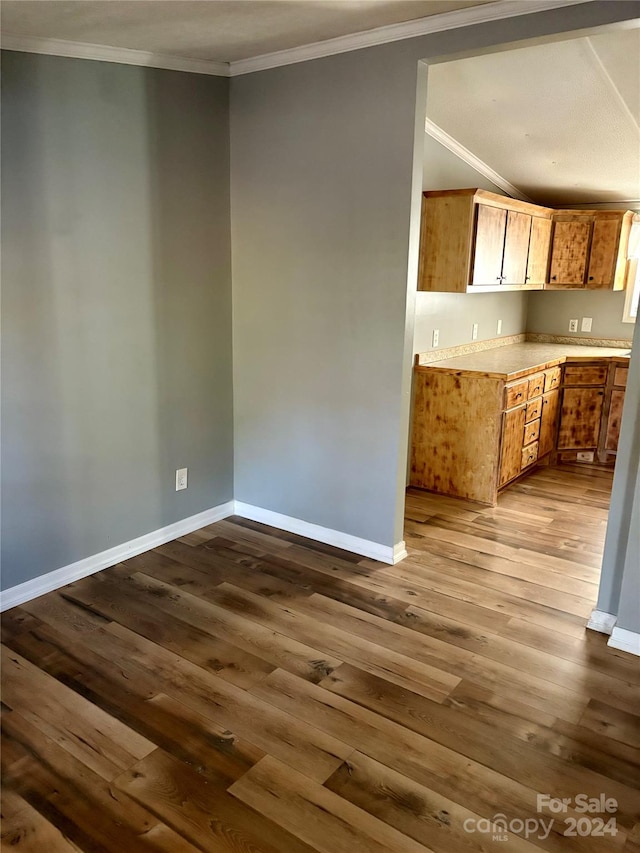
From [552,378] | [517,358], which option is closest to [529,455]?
[552,378]

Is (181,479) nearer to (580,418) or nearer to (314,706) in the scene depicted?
(314,706)

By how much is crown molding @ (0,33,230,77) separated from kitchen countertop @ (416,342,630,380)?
7.30 ft

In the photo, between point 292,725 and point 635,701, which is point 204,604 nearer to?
point 292,725

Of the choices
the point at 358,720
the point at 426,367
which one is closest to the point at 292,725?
the point at 358,720

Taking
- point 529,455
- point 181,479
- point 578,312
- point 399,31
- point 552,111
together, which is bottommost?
point 529,455

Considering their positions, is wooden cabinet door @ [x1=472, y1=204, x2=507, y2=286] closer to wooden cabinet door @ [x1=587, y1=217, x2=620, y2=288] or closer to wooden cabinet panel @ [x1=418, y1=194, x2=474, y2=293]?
wooden cabinet panel @ [x1=418, y1=194, x2=474, y2=293]

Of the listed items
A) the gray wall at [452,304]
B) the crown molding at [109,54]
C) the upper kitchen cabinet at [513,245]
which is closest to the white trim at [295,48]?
the crown molding at [109,54]

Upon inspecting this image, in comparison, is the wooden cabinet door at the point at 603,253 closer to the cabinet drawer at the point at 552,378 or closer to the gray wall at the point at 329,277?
the cabinet drawer at the point at 552,378

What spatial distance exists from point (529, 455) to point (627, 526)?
2.12 meters

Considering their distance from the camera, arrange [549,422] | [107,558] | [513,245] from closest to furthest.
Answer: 1. [107,558]
2. [513,245]
3. [549,422]

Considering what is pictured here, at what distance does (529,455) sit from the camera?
15.6 feet

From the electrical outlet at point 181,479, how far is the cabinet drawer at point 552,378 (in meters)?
2.79

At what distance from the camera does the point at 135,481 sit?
3316 millimetres

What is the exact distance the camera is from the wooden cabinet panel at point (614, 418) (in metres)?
5.12
